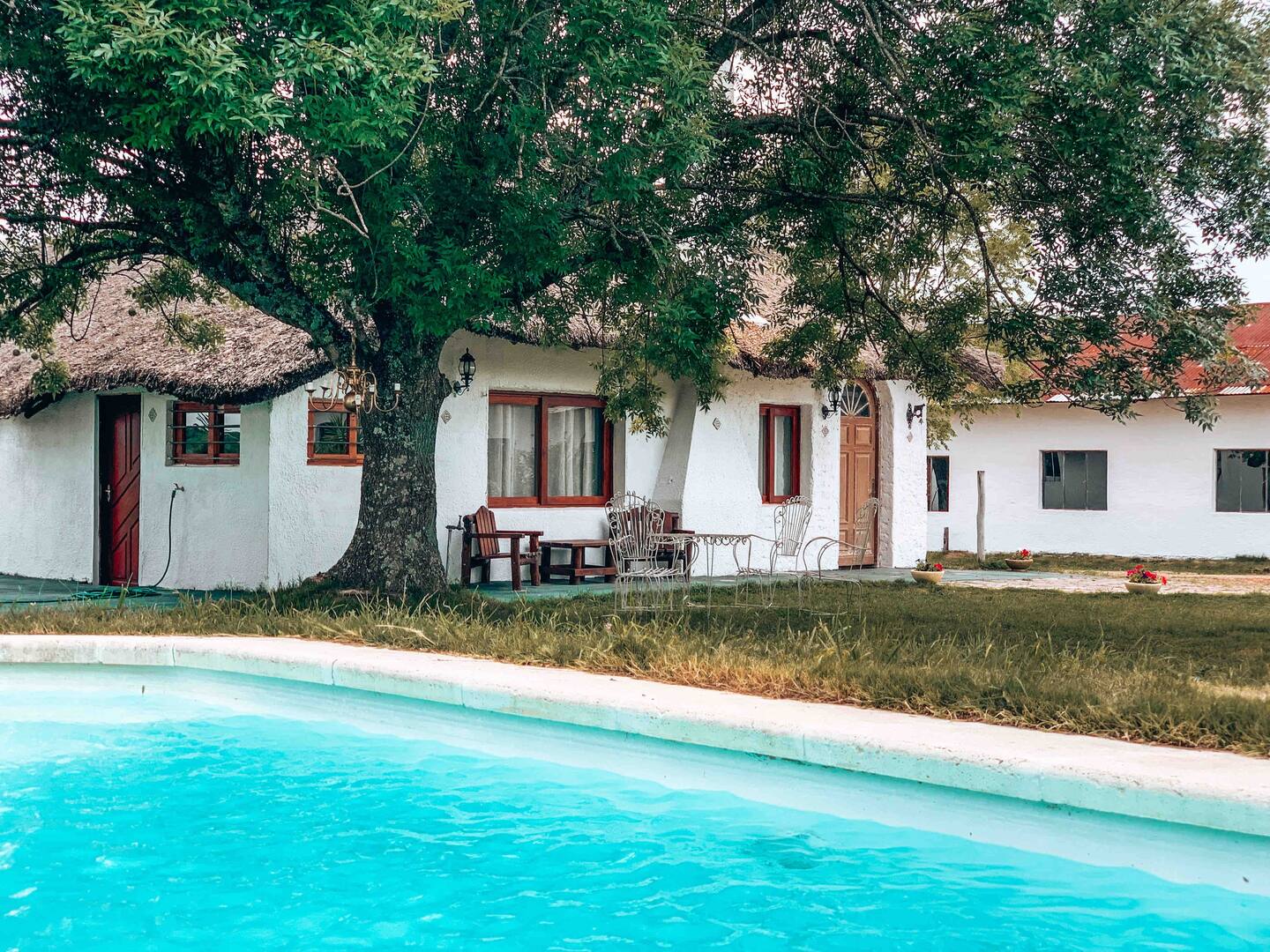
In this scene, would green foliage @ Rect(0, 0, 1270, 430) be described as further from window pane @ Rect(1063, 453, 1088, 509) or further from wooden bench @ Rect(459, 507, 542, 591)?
window pane @ Rect(1063, 453, 1088, 509)

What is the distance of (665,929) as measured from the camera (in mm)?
4363

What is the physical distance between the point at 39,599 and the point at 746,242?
7298mm

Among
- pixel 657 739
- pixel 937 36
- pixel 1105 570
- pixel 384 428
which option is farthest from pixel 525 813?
pixel 1105 570

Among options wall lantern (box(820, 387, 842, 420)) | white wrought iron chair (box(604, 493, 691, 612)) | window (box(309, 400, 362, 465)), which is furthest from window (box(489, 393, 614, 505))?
wall lantern (box(820, 387, 842, 420))

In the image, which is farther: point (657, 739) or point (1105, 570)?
point (1105, 570)

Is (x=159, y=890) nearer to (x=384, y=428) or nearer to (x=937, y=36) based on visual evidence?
(x=384, y=428)

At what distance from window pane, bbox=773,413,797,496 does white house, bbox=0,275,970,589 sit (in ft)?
0.08

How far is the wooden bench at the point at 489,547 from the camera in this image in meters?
12.8

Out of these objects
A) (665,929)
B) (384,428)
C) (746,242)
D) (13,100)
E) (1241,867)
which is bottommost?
(665,929)

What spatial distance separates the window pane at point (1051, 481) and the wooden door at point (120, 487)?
1564 cm

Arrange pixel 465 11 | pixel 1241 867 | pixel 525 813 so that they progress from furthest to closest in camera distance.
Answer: pixel 465 11 → pixel 525 813 → pixel 1241 867

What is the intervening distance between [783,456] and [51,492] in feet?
29.9

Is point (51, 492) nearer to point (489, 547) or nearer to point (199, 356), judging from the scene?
point (199, 356)

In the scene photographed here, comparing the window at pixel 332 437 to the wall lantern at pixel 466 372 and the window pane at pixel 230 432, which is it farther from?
the wall lantern at pixel 466 372
